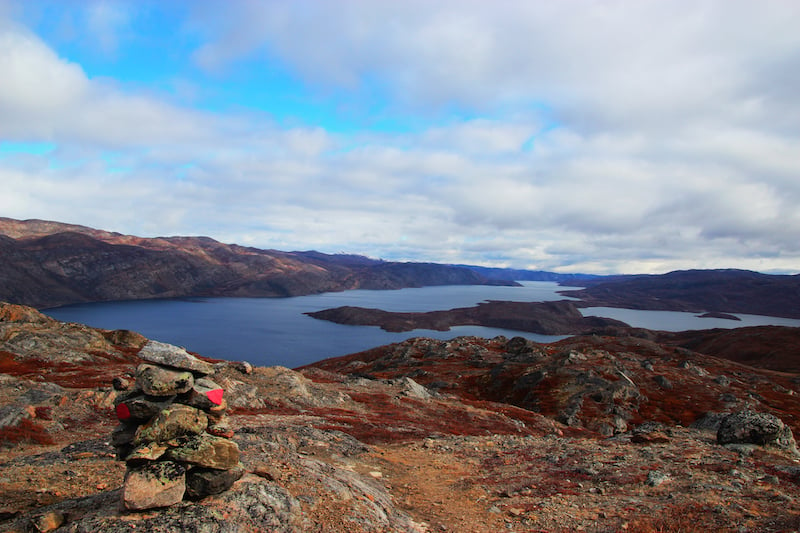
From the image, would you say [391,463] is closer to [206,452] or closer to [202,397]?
[206,452]

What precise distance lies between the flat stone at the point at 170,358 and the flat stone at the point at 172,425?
1.32m

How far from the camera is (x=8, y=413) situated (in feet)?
86.9

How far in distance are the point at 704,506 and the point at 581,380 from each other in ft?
177

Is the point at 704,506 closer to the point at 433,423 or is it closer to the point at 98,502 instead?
the point at 98,502

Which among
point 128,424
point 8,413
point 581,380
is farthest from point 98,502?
point 581,380

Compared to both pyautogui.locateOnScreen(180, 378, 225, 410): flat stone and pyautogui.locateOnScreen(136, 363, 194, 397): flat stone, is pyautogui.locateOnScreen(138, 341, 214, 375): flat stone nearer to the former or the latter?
pyautogui.locateOnScreen(136, 363, 194, 397): flat stone

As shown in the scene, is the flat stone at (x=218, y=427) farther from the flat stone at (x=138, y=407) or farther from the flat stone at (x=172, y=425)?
the flat stone at (x=138, y=407)

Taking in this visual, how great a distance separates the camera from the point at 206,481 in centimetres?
A: 1323

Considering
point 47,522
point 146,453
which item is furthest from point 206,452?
point 47,522

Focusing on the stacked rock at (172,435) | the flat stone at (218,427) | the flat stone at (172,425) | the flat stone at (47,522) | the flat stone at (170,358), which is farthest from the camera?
the flat stone at (218,427)

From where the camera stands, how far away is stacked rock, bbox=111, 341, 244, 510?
12531mm

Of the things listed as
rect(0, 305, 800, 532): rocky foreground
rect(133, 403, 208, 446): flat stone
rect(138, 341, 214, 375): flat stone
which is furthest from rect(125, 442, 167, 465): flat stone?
rect(138, 341, 214, 375): flat stone

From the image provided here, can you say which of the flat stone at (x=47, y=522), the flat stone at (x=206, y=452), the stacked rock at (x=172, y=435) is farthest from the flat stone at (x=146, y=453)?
the flat stone at (x=47, y=522)

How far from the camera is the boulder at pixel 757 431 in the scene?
1100 inches
